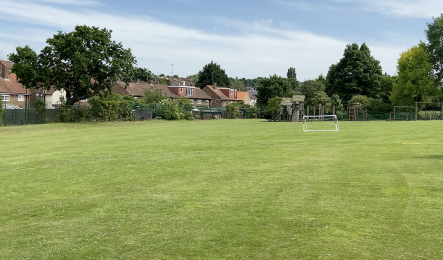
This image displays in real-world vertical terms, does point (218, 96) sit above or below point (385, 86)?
below

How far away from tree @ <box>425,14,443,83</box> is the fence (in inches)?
2276

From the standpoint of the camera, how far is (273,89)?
290 feet

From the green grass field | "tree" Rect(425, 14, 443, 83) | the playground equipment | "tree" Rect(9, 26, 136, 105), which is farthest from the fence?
"tree" Rect(425, 14, 443, 83)

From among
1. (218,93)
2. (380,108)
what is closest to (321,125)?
(380,108)

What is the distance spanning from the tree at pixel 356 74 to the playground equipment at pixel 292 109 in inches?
1103

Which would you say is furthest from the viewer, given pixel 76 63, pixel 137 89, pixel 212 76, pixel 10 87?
pixel 212 76

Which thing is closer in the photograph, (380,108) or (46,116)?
(46,116)

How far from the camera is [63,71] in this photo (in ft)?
177

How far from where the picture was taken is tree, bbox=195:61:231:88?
14193 cm

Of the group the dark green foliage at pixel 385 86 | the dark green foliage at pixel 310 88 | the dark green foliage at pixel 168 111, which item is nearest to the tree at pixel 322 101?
the dark green foliage at pixel 310 88

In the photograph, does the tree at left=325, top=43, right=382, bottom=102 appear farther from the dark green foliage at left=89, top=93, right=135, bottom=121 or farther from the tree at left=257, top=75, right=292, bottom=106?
the dark green foliage at left=89, top=93, right=135, bottom=121

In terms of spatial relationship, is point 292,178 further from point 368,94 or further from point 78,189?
point 368,94

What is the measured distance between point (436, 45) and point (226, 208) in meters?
77.0

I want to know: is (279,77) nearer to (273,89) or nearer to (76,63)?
(273,89)
